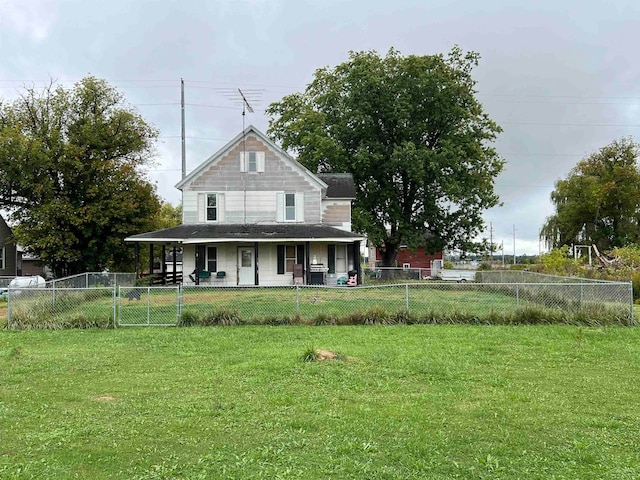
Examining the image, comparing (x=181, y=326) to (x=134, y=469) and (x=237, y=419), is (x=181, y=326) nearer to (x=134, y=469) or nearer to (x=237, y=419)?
(x=237, y=419)

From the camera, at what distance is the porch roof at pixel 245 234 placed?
2453 cm

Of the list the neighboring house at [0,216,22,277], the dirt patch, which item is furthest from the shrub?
the neighboring house at [0,216,22,277]

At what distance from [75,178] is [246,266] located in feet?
52.0

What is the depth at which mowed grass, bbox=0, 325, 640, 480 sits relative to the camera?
455 cm

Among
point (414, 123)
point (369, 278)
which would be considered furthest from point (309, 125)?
point (369, 278)

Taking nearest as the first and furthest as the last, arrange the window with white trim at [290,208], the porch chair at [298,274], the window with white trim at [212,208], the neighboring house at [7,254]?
the porch chair at [298,274], the window with white trim at [212,208], the window with white trim at [290,208], the neighboring house at [7,254]

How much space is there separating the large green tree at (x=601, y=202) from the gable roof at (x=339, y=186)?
112ft

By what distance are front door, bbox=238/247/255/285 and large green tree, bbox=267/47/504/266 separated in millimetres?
9411

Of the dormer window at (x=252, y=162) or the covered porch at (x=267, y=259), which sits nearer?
the covered porch at (x=267, y=259)

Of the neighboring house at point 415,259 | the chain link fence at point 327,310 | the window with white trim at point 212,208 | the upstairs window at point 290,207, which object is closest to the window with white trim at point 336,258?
the upstairs window at point 290,207

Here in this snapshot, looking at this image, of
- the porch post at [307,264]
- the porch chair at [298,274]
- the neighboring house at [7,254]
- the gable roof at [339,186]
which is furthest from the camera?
the neighboring house at [7,254]

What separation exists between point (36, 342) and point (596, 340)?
12.5 metres

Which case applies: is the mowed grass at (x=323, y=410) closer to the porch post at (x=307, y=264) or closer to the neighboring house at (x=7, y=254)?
the porch post at (x=307, y=264)

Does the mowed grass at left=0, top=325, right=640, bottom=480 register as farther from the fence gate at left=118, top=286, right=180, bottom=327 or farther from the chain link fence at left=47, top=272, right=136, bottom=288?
the chain link fence at left=47, top=272, right=136, bottom=288
